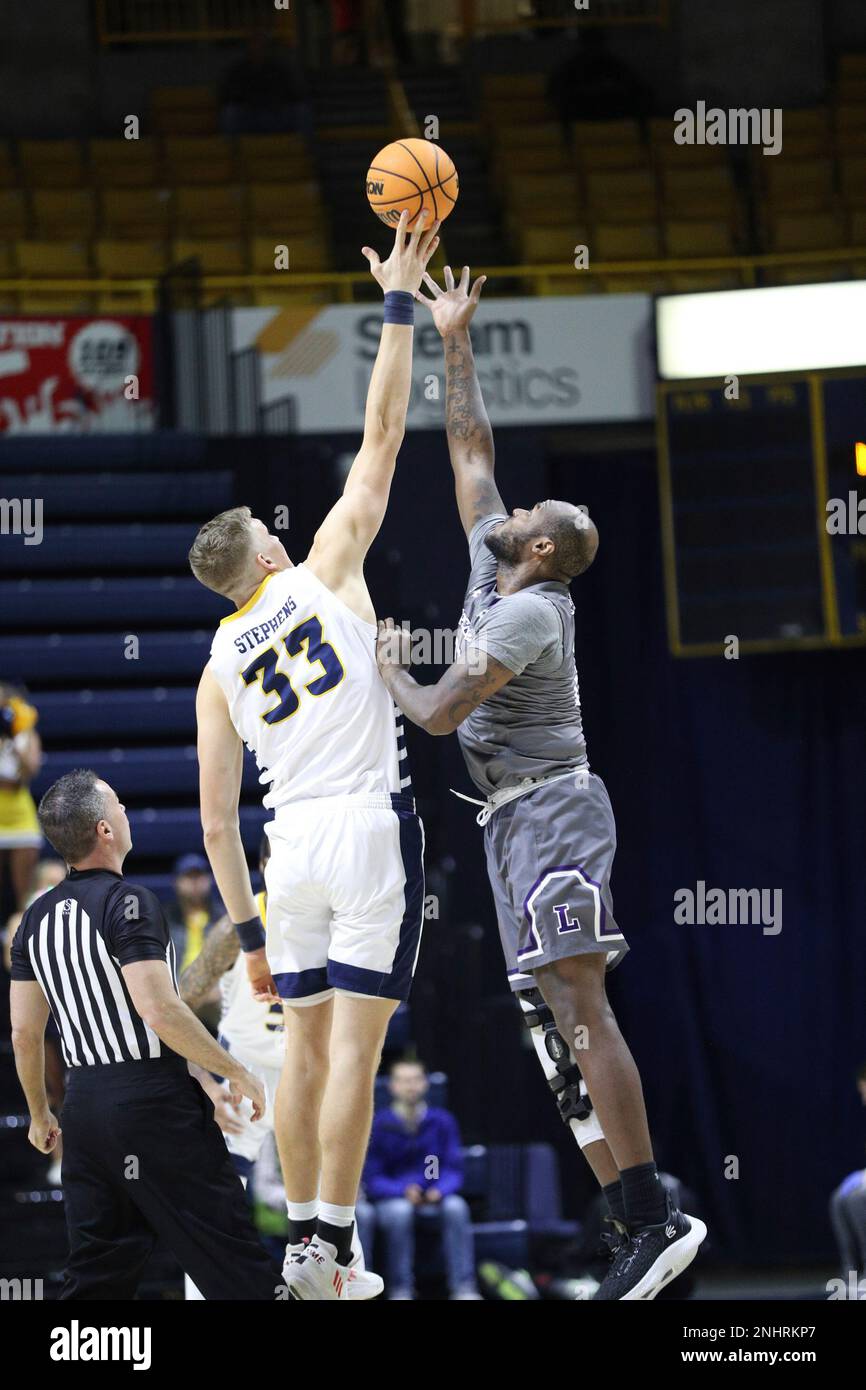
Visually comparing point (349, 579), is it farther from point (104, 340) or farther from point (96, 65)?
point (96, 65)

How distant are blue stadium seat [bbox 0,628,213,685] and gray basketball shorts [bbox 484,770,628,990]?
4.47 m

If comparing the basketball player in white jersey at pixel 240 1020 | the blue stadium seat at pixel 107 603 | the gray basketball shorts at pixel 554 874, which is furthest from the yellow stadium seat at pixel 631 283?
the gray basketball shorts at pixel 554 874

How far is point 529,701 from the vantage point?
17.2 ft

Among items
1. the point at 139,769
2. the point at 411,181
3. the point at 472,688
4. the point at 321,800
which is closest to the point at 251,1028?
the point at 321,800

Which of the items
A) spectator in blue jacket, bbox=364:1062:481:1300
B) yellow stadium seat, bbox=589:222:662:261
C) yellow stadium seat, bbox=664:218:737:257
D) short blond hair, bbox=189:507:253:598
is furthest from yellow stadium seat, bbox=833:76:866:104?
short blond hair, bbox=189:507:253:598

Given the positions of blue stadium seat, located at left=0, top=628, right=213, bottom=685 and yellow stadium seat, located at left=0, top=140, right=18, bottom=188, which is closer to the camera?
blue stadium seat, located at left=0, top=628, right=213, bottom=685

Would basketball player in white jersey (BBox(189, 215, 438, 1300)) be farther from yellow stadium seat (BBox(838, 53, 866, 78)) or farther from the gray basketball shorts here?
yellow stadium seat (BBox(838, 53, 866, 78))

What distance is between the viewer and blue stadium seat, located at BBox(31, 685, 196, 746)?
9336 mm

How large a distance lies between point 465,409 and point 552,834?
48.8 inches

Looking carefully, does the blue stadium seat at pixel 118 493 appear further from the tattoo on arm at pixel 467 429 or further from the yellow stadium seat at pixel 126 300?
the tattoo on arm at pixel 467 429

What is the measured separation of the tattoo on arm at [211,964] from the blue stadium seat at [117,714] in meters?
3.47

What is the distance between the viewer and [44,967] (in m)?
5.02

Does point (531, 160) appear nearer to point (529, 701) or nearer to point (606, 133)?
point (606, 133)
